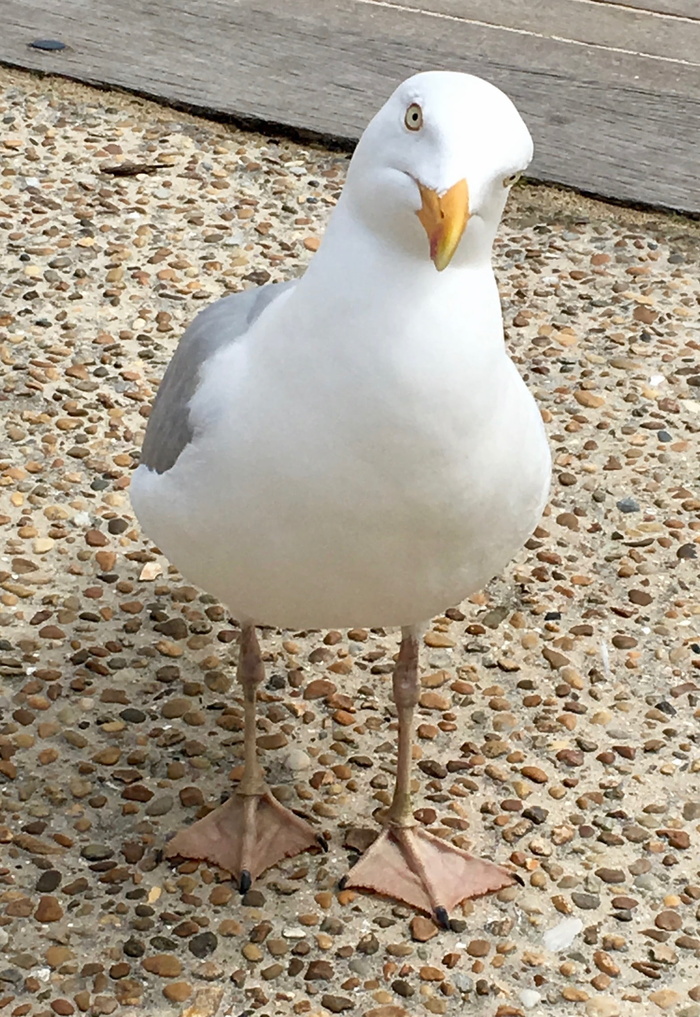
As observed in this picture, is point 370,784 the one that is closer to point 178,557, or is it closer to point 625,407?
point 178,557

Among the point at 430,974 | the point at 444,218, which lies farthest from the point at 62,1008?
the point at 444,218

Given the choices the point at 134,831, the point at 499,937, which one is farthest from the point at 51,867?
the point at 499,937

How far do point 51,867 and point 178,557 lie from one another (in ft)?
2.04

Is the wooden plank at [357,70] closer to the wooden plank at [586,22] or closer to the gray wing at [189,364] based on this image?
the wooden plank at [586,22]

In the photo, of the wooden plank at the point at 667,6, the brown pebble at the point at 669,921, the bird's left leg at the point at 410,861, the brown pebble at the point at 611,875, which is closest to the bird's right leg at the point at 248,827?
the bird's left leg at the point at 410,861

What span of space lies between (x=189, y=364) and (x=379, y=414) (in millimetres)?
537

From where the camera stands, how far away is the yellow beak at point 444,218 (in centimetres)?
172

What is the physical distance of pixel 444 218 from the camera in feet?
5.68

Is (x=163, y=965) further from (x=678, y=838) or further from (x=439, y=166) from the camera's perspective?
(x=439, y=166)

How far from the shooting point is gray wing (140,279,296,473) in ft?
7.34

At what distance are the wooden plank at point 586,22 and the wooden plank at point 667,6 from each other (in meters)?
0.03

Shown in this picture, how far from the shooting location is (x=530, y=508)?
7.11 feet

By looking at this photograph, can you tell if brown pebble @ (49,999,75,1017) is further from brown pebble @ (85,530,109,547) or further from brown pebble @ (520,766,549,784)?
brown pebble @ (85,530,109,547)

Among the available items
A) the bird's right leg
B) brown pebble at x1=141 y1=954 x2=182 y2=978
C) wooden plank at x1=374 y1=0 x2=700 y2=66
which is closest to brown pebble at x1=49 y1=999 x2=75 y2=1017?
brown pebble at x1=141 y1=954 x2=182 y2=978
